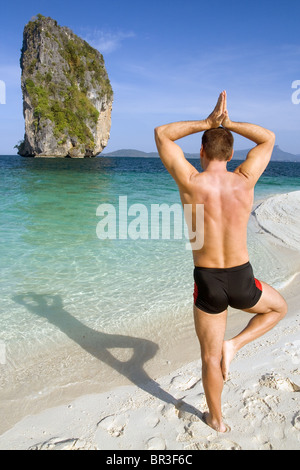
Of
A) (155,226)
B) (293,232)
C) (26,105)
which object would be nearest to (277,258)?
(293,232)

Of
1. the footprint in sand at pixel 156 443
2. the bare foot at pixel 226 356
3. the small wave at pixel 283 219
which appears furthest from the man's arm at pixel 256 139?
the small wave at pixel 283 219

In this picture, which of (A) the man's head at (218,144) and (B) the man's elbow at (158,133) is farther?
(B) the man's elbow at (158,133)

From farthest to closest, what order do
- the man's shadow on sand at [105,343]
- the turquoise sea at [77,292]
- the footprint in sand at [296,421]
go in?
1. the turquoise sea at [77,292]
2. the man's shadow on sand at [105,343]
3. the footprint in sand at [296,421]

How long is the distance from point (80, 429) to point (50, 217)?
29.6 ft

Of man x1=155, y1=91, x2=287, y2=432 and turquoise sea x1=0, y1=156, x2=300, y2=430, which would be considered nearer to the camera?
man x1=155, y1=91, x2=287, y2=432

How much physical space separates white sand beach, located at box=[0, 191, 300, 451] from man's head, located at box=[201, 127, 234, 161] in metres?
1.99

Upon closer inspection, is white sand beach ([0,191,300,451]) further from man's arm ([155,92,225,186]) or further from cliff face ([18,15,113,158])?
cliff face ([18,15,113,158])

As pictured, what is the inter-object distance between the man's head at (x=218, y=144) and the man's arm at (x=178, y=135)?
0.30 ft

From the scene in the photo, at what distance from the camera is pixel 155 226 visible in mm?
10031

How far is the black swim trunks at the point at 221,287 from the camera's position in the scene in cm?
232

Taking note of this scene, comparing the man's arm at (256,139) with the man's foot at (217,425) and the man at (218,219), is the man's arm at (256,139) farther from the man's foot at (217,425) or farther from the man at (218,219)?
the man's foot at (217,425)

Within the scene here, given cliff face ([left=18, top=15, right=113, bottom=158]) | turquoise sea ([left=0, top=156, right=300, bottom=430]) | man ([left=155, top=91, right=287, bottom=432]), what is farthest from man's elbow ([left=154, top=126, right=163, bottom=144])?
cliff face ([left=18, top=15, right=113, bottom=158])

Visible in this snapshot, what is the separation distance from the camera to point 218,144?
7.55 ft

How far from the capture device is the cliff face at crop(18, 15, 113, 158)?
68500mm
